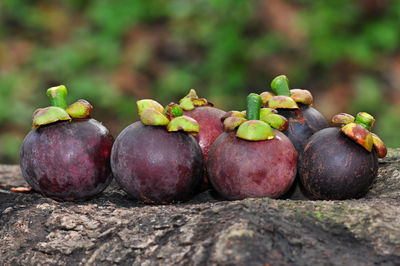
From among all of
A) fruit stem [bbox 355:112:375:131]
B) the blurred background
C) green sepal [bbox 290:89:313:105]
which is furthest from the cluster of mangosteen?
the blurred background

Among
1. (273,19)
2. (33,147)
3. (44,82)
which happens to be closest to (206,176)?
(33,147)

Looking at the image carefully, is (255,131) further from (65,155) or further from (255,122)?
(65,155)

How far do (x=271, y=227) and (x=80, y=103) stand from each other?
0.94 metres

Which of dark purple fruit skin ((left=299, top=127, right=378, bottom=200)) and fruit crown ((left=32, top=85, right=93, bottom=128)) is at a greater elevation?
fruit crown ((left=32, top=85, right=93, bottom=128))

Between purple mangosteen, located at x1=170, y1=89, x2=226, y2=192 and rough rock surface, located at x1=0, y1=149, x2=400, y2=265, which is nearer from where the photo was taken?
rough rock surface, located at x1=0, y1=149, x2=400, y2=265

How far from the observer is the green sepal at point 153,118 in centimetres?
181

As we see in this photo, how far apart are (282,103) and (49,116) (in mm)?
873

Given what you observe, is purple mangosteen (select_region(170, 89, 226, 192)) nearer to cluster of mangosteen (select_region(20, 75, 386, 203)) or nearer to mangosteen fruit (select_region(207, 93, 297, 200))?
cluster of mangosteen (select_region(20, 75, 386, 203))

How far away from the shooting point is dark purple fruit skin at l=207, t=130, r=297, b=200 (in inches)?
68.2

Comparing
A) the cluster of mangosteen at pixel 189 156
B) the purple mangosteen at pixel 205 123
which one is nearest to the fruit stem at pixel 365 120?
A: the cluster of mangosteen at pixel 189 156

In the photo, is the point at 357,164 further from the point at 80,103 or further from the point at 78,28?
the point at 78,28

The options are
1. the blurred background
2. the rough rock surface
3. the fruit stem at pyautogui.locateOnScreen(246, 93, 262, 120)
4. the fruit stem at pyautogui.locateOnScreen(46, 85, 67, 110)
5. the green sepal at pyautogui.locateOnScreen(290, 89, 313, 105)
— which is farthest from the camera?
the blurred background

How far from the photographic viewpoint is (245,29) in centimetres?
475

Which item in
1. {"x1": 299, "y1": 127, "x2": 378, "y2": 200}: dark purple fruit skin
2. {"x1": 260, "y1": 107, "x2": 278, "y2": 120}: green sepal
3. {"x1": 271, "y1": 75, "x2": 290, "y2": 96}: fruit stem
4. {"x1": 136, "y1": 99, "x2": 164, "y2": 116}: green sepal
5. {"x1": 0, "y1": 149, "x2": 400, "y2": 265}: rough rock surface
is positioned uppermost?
{"x1": 271, "y1": 75, "x2": 290, "y2": 96}: fruit stem
